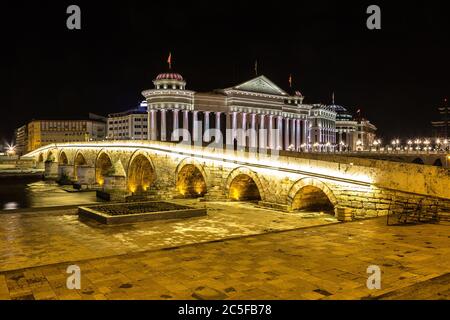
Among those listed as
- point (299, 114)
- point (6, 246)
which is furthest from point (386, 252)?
point (299, 114)

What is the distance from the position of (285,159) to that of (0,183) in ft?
123

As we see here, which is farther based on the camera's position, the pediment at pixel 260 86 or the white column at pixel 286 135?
the white column at pixel 286 135

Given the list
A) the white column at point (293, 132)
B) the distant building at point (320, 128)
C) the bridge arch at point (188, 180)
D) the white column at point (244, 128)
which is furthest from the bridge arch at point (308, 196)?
the distant building at point (320, 128)

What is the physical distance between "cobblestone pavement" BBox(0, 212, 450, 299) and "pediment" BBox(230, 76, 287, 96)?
66365 mm

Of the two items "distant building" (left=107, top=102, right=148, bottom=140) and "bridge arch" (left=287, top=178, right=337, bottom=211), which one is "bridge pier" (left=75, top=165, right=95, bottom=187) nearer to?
"bridge arch" (left=287, top=178, right=337, bottom=211)

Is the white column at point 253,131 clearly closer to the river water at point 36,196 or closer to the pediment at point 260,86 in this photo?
the pediment at point 260,86

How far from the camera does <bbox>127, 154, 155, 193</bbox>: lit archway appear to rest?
36.2 meters

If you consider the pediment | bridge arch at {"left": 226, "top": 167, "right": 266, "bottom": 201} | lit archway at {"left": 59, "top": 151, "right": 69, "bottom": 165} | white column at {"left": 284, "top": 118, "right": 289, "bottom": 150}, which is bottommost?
bridge arch at {"left": 226, "top": 167, "right": 266, "bottom": 201}

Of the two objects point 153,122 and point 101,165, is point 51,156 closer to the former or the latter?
point 153,122

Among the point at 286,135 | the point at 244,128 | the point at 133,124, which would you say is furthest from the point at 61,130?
the point at 286,135

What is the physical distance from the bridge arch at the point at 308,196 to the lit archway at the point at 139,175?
19.7 meters

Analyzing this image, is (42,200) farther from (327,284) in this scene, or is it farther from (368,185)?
(327,284)

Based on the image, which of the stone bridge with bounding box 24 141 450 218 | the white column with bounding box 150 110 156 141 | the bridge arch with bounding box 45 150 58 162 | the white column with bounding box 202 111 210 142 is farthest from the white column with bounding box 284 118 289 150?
the stone bridge with bounding box 24 141 450 218

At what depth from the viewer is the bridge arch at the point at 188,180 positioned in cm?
2744
